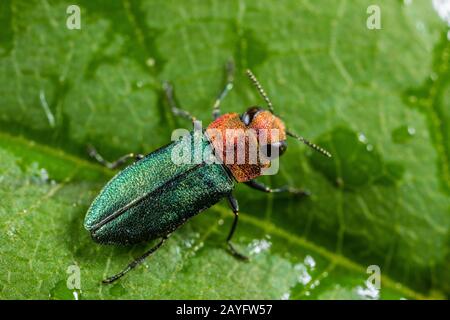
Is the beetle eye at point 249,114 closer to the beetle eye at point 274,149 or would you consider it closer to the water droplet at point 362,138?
the beetle eye at point 274,149

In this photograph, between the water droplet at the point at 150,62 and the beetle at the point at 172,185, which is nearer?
the beetle at the point at 172,185

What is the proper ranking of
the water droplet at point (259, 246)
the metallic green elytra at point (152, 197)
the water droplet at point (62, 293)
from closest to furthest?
the water droplet at point (62, 293) → the metallic green elytra at point (152, 197) → the water droplet at point (259, 246)

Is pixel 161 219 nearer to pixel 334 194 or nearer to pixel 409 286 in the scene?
pixel 334 194

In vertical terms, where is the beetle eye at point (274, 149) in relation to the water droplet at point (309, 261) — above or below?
above

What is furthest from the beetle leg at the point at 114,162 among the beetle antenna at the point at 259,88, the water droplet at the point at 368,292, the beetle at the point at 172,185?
the water droplet at the point at 368,292

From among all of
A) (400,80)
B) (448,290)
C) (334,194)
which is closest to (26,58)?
(334,194)

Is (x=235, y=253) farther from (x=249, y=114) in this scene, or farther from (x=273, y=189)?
(x=249, y=114)

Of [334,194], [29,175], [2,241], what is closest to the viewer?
[2,241]

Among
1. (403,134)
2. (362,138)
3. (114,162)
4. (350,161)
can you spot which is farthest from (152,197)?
(403,134)
